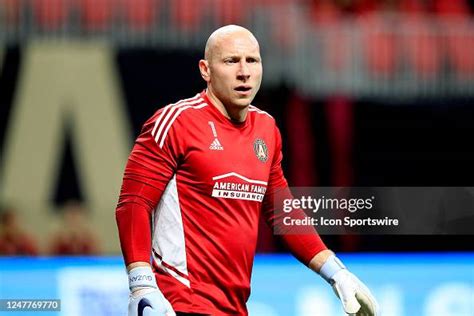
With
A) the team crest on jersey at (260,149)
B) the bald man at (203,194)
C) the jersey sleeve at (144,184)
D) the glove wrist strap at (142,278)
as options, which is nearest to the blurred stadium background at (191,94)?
the team crest on jersey at (260,149)

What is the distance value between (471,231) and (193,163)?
9.83 feet

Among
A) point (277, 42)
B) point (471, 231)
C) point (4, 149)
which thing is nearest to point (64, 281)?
point (471, 231)

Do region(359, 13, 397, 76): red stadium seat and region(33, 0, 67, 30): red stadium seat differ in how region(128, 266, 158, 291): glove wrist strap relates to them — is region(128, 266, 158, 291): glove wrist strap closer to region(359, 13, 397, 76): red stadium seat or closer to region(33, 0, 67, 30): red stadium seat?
region(33, 0, 67, 30): red stadium seat

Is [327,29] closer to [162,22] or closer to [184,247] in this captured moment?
[162,22]

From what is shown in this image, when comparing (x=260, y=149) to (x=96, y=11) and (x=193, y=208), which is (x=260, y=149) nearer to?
(x=193, y=208)

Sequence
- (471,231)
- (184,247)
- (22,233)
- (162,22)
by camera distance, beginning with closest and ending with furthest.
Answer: (184,247), (471,231), (22,233), (162,22)

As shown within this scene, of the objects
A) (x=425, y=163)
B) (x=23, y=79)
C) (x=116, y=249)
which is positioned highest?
(x=23, y=79)

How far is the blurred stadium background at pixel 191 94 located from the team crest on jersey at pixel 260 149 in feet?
16.1

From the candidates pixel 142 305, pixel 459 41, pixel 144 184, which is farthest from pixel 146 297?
pixel 459 41

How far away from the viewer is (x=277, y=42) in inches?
409

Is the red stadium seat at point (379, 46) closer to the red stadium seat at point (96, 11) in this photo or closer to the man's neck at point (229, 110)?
the red stadium seat at point (96, 11)

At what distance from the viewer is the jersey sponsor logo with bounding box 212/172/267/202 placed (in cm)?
437

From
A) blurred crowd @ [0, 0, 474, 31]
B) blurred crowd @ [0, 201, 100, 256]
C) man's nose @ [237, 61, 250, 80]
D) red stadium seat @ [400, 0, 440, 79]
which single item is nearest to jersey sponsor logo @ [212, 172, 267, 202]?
man's nose @ [237, 61, 250, 80]

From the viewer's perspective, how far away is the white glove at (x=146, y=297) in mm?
4066
